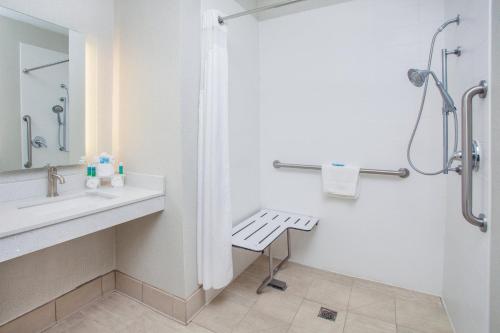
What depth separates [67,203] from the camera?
142cm

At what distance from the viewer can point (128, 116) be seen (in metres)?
1.70

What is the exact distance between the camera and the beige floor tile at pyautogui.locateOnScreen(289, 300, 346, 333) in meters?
1.47

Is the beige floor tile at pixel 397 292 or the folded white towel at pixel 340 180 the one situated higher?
the folded white towel at pixel 340 180

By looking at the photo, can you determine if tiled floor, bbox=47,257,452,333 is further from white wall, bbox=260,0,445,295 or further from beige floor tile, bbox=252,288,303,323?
white wall, bbox=260,0,445,295

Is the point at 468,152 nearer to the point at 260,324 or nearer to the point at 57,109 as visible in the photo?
the point at 260,324

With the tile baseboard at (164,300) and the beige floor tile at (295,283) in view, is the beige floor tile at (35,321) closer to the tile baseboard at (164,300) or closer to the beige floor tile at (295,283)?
the tile baseboard at (164,300)

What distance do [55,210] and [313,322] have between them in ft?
5.32

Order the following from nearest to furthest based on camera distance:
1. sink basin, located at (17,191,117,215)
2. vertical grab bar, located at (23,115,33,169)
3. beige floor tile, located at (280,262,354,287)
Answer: sink basin, located at (17,191,117,215) → vertical grab bar, located at (23,115,33,169) → beige floor tile, located at (280,262,354,287)

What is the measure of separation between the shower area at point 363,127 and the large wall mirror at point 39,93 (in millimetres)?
966

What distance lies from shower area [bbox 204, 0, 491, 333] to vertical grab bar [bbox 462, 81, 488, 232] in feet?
0.97

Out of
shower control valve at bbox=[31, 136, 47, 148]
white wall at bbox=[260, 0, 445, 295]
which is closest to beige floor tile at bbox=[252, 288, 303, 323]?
white wall at bbox=[260, 0, 445, 295]

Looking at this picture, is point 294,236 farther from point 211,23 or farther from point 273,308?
point 211,23

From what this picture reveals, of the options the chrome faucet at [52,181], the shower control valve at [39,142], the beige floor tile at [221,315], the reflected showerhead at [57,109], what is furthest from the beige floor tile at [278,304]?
the reflected showerhead at [57,109]

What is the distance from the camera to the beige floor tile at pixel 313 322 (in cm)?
147
